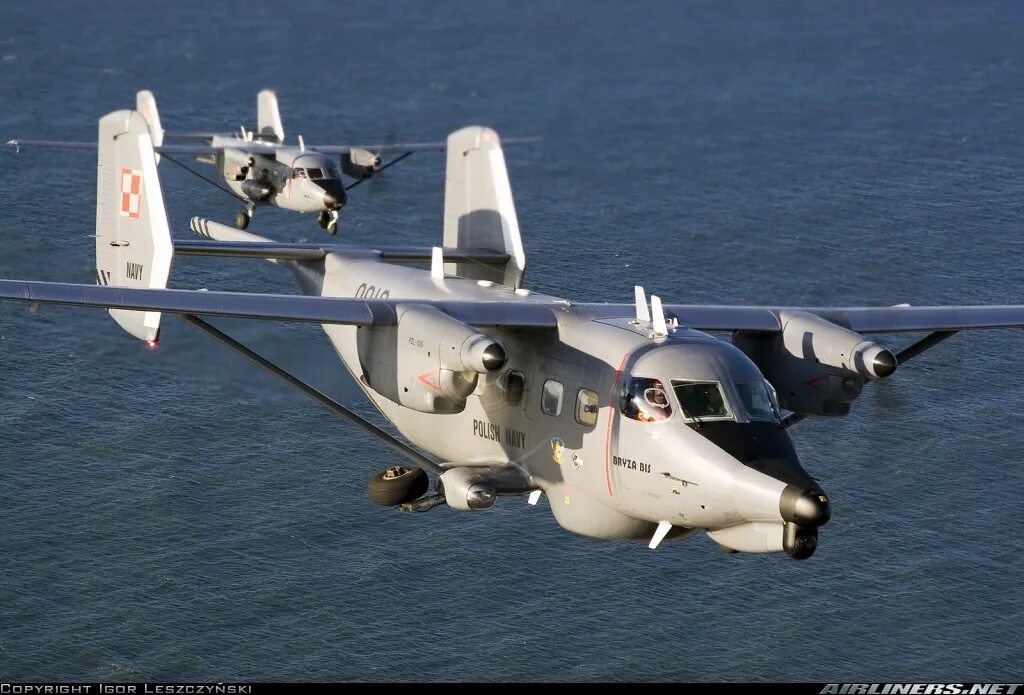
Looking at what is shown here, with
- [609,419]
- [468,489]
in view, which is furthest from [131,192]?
[609,419]

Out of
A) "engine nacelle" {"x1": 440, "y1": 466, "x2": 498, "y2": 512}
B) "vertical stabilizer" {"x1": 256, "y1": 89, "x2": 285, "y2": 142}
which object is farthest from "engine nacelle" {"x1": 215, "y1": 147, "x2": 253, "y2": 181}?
"engine nacelle" {"x1": 440, "y1": 466, "x2": 498, "y2": 512}

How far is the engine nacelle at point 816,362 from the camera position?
32938mm

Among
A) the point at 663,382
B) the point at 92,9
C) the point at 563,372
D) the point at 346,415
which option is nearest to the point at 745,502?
the point at 663,382

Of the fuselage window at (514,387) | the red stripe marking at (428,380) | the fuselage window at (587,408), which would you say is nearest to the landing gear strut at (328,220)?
the fuselage window at (514,387)

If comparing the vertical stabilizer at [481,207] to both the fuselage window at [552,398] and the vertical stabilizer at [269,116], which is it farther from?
A: the vertical stabilizer at [269,116]

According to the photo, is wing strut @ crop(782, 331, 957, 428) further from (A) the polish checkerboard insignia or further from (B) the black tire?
(A) the polish checkerboard insignia

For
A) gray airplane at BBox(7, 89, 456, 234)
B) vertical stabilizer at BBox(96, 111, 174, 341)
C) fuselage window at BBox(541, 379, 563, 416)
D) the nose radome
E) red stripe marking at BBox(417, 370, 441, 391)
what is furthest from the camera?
gray airplane at BBox(7, 89, 456, 234)

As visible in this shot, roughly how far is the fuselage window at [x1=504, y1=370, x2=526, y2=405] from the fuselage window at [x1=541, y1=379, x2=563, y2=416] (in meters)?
0.82

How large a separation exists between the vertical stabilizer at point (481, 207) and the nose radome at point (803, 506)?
47.1ft

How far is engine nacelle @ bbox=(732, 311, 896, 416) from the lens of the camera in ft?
108

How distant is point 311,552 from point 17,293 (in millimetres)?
101068

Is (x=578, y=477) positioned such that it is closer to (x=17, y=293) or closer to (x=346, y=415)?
(x=346, y=415)

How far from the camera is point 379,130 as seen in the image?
16375 centimetres

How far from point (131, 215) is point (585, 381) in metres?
14.9
